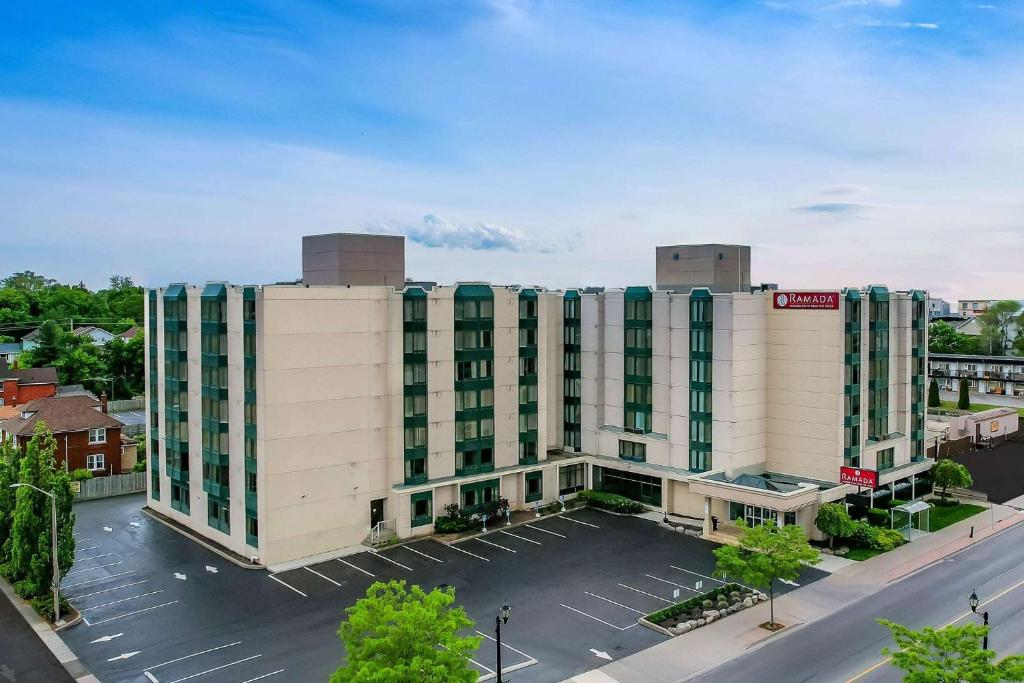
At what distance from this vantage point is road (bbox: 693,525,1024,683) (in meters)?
34.2

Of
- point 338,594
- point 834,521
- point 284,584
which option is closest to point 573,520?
point 834,521

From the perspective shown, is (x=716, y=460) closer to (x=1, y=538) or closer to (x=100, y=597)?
(x=100, y=597)

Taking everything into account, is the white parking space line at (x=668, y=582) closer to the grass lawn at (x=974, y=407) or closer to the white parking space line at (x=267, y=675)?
the white parking space line at (x=267, y=675)

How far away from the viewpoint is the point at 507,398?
5900 centimetres

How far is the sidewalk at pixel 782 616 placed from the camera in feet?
113

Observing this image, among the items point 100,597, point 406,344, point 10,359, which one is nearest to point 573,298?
point 406,344

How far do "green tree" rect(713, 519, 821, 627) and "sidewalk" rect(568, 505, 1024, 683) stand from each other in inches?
54.7

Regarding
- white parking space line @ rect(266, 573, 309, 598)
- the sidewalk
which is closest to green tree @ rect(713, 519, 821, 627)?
the sidewalk

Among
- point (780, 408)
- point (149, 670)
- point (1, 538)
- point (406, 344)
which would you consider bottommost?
point (149, 670)

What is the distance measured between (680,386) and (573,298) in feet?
40.3

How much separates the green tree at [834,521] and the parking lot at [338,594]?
4.37 m

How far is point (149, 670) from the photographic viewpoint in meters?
34.2

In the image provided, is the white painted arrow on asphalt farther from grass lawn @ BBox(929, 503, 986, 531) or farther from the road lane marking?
grass lawn @ BBox(929, 503, 986, 531)

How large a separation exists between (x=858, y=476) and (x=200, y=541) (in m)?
43.4
